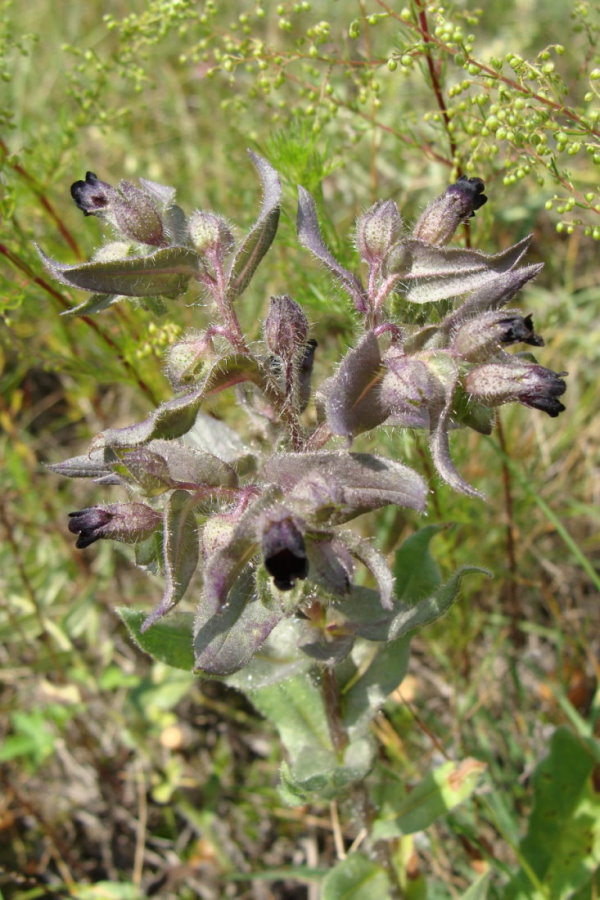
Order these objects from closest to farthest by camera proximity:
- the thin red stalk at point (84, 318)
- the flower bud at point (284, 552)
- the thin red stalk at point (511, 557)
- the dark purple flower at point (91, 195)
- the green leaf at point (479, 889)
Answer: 1. the flower bud at point (284, 552)
2. the dark purple flower at point (91, 195)
3. the green leaf at point (479, 889)
4. the thin red stalk at point (84, 318)
5. the thin red stalk at point (511, 557)

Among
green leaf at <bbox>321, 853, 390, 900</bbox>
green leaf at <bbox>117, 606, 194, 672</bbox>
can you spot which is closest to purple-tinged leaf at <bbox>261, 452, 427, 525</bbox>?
green leaf at <bbox>117, 606, 194, 672</bbox>

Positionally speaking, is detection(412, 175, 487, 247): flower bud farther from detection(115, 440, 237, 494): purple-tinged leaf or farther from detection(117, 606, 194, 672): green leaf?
detection(117, 606, 194, 672): green leaf

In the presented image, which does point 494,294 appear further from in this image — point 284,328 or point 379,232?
point 284,328

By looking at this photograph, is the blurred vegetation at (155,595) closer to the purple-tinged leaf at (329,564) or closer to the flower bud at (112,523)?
the purple-tinged leaf at (329,564)

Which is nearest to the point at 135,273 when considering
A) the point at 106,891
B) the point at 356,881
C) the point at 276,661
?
the point at 276,661

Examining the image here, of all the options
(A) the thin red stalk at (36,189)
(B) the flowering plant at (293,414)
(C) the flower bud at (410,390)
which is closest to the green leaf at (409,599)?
(B) the flowering plant at (293,414)

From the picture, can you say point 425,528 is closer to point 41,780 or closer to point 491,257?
point 491,257
